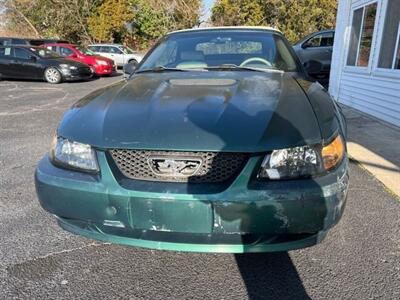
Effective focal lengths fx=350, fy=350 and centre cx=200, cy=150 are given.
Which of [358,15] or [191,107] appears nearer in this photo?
[191,107]

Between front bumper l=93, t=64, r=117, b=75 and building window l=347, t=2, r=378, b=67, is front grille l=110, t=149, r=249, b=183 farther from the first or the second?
front bumper l=93, t=64, r=117, b=75

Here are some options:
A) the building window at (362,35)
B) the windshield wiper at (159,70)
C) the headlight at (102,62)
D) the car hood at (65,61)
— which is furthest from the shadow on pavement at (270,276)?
the headlight at (102,62)

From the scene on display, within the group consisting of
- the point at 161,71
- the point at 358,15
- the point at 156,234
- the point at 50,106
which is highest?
the point at 358,15

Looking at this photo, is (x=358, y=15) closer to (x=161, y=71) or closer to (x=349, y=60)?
(x=349, y=60)

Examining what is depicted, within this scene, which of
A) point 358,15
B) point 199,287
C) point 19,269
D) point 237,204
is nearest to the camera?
Answer: point 237,204

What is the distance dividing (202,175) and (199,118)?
349 mm

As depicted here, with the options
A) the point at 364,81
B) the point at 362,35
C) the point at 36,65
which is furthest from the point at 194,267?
the point at 36,65

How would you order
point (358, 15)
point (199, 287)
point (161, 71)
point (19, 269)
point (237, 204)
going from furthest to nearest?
point (358, 15)
point (161, 71)
point (19, 269)
point (199, 287)
point (237, 204)

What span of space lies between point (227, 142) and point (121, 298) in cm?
108

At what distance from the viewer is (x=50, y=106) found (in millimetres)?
8586

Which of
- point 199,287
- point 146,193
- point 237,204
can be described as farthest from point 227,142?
point 199,287

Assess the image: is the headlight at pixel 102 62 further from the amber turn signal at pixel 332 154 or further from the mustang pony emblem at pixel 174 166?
the amber turn signal at pixel 332 154

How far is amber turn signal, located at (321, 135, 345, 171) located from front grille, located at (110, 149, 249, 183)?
45 cm

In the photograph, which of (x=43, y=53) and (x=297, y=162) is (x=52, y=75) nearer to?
(x=43, y=53)
